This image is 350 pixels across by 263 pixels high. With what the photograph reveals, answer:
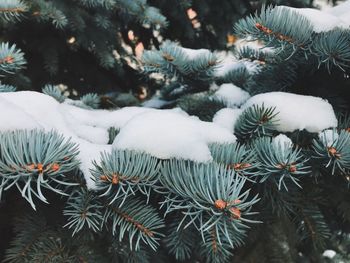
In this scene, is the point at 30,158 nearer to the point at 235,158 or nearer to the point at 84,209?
the point at 84,209

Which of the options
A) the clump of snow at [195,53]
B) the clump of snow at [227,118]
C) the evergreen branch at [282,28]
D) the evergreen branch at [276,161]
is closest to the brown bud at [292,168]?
the evergreen branch at [276,161]

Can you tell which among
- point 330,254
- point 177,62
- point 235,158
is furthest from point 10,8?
point 330,254

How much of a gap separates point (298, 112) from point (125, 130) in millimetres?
398

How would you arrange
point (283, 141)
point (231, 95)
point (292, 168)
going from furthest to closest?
1. point (231, 95)
2. point (283, 141)
3. point (292, 168)

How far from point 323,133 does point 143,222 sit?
0.43m

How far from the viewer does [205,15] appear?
222 centimetres

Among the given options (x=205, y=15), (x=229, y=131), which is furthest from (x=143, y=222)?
(x=205, y=15)

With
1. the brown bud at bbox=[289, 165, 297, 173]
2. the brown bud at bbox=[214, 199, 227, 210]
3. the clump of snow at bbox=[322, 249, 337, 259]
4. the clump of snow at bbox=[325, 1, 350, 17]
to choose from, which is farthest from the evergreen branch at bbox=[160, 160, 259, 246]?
the clump of snow at bbox=[322, 249, 337, 259]

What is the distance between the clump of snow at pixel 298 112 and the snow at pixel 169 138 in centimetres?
13

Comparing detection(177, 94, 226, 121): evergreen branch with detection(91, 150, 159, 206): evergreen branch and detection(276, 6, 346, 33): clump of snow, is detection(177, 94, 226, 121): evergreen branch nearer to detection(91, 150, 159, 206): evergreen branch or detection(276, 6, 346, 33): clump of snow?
detection(276, 6, 346, 33): clump of snow

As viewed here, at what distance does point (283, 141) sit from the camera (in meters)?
0.84

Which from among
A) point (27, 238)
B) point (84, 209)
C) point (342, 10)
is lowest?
point (27, 238)

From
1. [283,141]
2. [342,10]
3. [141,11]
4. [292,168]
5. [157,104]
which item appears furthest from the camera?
[141,11]

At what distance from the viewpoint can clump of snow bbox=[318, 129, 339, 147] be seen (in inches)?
32.1
